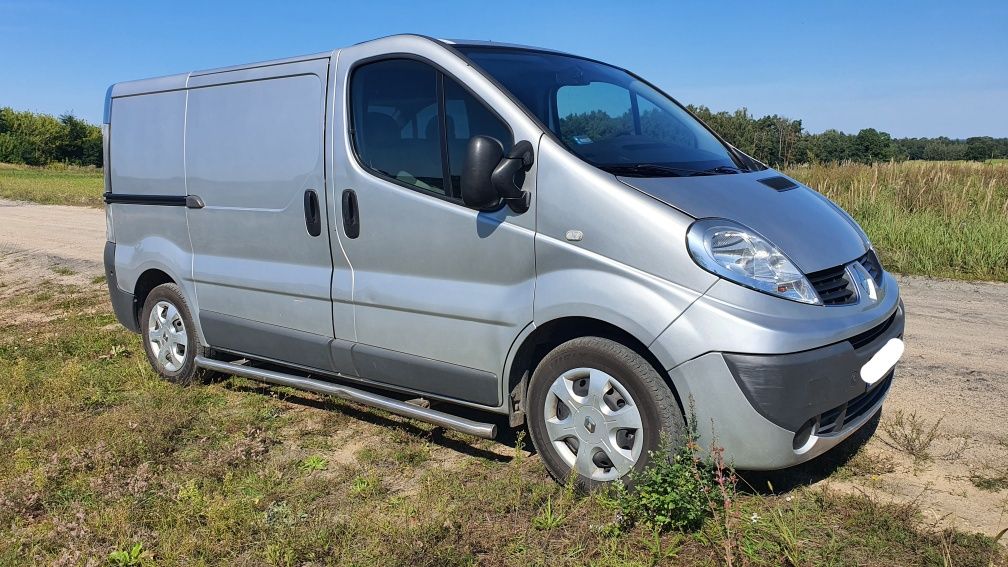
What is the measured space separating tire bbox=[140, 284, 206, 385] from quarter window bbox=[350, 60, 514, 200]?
218 centimetres

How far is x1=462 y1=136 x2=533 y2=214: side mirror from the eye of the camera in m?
3.42

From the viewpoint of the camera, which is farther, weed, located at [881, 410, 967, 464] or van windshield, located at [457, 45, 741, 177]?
weed, located at [881, 410, 967, 464]

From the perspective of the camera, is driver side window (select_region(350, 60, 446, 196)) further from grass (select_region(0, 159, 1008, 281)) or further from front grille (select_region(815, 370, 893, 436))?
grass (select_region(0, 159, 1008, 281))

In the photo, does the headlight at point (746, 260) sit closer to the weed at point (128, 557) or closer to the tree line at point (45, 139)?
the weed at point (128, 557)

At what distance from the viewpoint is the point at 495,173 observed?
341cm

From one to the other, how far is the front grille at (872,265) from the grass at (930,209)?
5.23 metres

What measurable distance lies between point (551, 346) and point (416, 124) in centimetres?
133

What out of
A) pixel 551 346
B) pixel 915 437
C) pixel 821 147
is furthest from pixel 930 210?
pixel 551 346

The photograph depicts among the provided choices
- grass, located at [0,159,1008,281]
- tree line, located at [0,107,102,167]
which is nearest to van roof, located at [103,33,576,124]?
grass, located at [0,159,1008,281]

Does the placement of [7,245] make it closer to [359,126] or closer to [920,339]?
[359,126]

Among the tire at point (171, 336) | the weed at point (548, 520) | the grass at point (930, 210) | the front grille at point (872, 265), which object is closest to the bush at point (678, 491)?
the weed at point (548, 520)

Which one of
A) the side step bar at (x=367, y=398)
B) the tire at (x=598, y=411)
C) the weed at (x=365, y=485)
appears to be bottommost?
the weed at (x=365, y=485)

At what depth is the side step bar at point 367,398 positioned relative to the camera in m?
3.78

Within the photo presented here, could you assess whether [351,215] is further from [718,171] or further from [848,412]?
[848,412]
